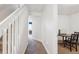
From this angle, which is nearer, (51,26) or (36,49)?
(51,26)

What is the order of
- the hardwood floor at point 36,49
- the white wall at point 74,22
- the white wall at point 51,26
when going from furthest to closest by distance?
1. the hardwood floor at point 36,49
2. the white wall at point 51,26
3. the white wall at point 74,22

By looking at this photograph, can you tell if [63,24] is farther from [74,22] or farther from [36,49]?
[36,49]

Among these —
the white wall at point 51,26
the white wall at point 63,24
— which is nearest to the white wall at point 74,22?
the white wall at point 63,24

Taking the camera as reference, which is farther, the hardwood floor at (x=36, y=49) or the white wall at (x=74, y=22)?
the hardwood floor at (x=36, y=49)

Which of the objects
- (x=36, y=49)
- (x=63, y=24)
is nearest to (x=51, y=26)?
(x=63, y=24)

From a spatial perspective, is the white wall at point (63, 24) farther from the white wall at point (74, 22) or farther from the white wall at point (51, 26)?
the white wall at point (51, 26)

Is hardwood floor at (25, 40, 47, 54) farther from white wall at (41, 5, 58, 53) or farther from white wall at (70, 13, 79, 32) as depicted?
white wall at (70, 13, 79, 32)

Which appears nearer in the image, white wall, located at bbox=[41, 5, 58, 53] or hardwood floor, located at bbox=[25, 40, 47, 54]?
white wall, located at bbox=[41, 5, 58, 53]

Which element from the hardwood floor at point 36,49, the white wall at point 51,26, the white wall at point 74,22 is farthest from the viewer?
the hardwood floor at point 36,49

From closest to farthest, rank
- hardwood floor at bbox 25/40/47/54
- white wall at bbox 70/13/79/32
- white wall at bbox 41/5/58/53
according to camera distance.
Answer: white wall at bbox 70/13/79/32
white wall at bbox 41/5/58/53
hardwood floor at bbox 25/40/47/54

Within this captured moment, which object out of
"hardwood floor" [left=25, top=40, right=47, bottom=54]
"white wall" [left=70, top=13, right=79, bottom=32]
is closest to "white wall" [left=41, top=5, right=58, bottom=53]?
"hardwood floor" [left=25, top=40, right=47, bottom=54]

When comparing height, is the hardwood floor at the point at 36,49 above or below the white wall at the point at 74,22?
below

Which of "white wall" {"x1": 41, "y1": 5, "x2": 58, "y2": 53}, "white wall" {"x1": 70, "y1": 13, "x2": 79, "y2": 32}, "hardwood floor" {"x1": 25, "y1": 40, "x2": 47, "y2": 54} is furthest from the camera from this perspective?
"hardwood floor" {"x1": 25, "y1": 40, "x2": 47, "y2": 54}
